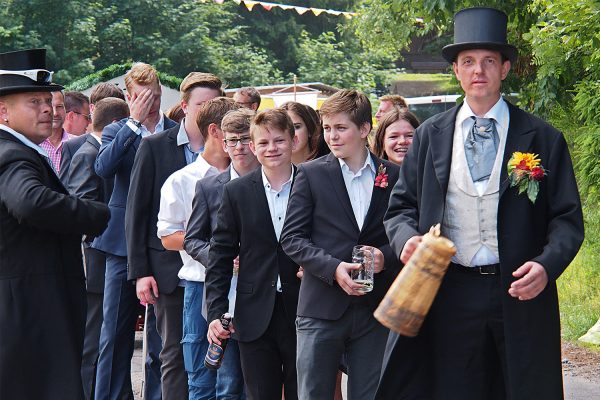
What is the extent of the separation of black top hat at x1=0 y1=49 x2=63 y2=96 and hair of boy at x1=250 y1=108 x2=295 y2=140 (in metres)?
1.21

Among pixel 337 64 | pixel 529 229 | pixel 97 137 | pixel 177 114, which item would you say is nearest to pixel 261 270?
pixel 529 229

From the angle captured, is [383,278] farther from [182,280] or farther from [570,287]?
[570,287]

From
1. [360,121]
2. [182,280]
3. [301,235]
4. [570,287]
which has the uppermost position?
[360,121]

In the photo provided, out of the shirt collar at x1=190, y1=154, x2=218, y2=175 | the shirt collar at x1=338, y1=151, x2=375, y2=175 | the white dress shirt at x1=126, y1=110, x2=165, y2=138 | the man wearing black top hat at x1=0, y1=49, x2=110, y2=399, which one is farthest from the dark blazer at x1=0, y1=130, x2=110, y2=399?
the white dress shirt at x1=126, y1=110, x2=165, y2=138

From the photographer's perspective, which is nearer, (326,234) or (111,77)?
(326,234)

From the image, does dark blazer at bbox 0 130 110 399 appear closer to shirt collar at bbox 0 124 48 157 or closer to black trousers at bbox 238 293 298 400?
shirt collar at bbox 0 124 48 157

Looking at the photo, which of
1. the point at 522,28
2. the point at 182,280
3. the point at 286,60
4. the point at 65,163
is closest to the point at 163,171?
the point at 182,280

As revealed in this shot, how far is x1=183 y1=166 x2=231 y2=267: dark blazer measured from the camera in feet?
24.2

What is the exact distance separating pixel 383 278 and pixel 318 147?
1852 millimetres

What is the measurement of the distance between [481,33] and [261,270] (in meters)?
2.01

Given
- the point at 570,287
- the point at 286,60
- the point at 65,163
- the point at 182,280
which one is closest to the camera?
the point at 182,280

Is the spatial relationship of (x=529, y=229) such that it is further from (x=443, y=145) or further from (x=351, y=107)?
(x=351, y=107)

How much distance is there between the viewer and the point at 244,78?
4241 centimetres

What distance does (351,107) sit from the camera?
6770mm
